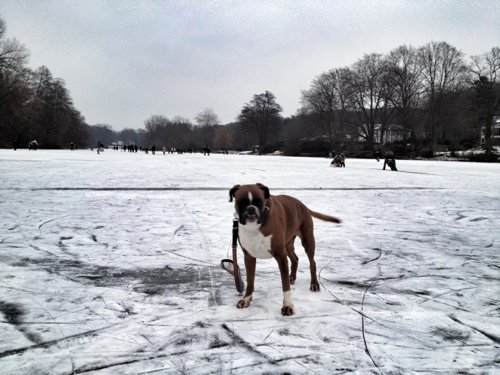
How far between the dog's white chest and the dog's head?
0.09m

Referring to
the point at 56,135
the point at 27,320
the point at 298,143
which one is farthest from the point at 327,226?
the point at 56,135

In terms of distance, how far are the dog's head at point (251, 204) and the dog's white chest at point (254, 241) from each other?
9 cm

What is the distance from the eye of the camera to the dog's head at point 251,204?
2605 mm

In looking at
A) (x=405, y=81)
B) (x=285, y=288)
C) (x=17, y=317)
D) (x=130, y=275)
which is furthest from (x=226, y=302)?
(x=405, y=81)

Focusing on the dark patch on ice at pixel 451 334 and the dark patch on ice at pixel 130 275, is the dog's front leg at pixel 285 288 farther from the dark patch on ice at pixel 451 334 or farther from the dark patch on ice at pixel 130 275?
the dark patch on ice at pixel 451 334

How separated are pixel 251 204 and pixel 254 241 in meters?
0.33

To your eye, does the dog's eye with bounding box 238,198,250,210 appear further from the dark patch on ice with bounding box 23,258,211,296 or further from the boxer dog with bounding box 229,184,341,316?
the dark patch on ice with bounding box 23,258,211,296

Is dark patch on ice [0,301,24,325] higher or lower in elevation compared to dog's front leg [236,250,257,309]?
lower

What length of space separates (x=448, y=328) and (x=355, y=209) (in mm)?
5619

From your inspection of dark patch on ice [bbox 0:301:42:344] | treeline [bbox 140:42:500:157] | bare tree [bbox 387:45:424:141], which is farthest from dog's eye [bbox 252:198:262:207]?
bare tree [bbox 387:45:424:141]

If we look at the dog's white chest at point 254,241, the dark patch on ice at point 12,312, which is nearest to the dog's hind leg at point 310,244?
the dog's white chest at point 254,241

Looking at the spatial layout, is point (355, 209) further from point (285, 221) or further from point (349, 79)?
point (349, 79)

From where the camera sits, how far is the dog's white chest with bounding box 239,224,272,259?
2742mm

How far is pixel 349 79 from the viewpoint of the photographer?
2270 inches
